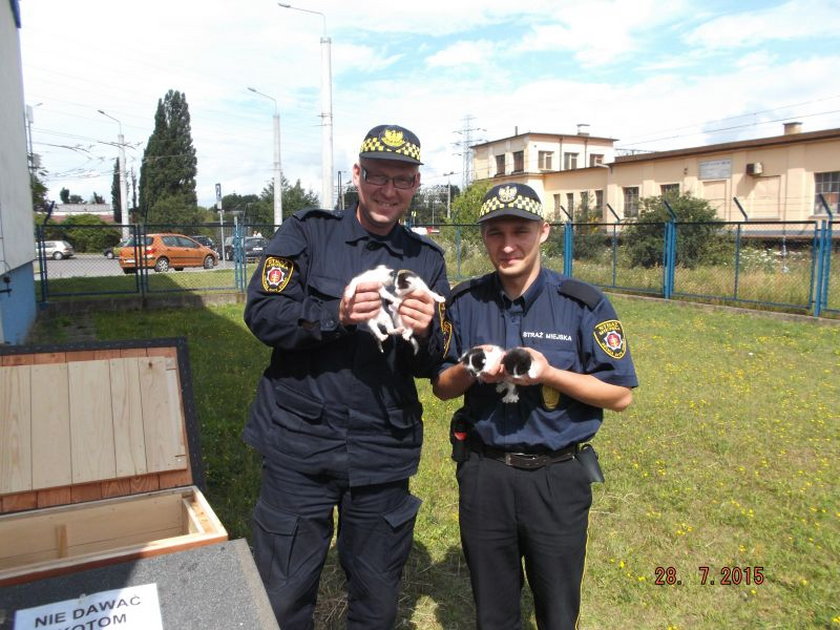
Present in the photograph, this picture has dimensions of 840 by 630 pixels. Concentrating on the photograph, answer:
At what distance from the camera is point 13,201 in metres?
8.12

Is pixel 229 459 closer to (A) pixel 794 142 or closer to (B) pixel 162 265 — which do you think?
(B) pixel 162 265

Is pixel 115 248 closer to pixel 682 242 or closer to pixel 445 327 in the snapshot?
pixel 682 242

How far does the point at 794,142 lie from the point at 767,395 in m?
25.0

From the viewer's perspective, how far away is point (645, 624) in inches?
125

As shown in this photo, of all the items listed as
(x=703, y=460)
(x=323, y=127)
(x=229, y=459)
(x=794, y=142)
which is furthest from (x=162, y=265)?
(x=794, y=142)

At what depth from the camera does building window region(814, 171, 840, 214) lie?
25.9 metres

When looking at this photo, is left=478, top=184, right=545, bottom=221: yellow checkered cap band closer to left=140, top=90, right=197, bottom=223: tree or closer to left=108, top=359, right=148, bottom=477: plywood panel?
left=108, top=359, right=148, bottom=477: plywood panel

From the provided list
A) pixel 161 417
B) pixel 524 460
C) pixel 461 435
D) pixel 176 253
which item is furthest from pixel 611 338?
pixel 176 253

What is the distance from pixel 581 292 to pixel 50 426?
192 centimetres

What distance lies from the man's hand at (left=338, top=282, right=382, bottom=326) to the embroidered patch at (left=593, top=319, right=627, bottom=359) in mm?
809

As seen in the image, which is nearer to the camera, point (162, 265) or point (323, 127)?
point (323, 127)

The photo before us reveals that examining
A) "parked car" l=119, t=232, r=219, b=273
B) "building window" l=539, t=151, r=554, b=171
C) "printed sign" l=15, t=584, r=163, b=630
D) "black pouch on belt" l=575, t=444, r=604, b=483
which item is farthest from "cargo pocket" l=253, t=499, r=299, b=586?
"building window" l=539, t=151, r=554, b=171

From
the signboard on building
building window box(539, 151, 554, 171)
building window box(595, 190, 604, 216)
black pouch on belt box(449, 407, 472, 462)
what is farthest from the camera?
building window box(539, 151, 554, 171)

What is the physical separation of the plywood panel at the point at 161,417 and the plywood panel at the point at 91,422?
0.39 feet
